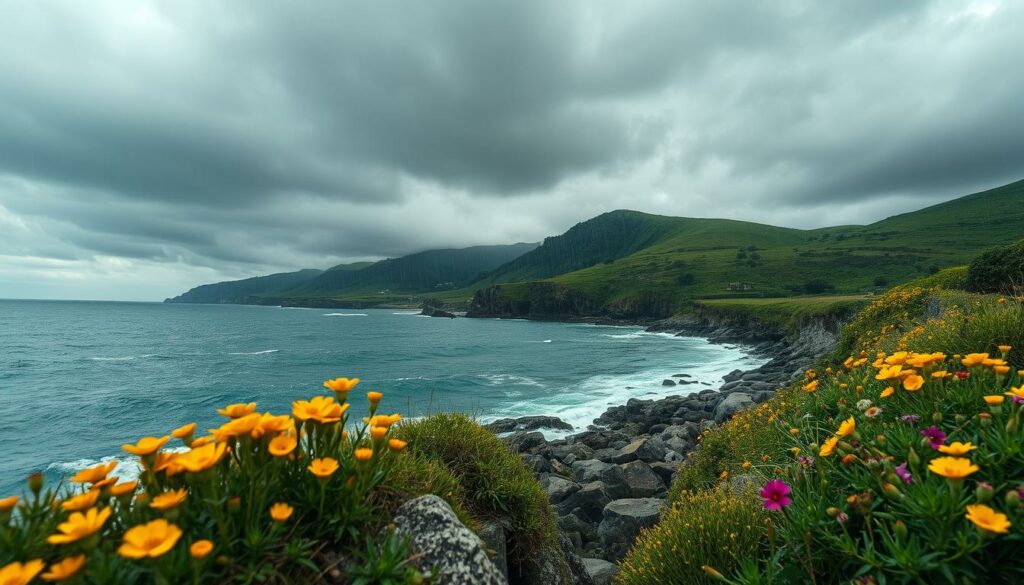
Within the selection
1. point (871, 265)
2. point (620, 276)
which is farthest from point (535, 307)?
point (871, 265)

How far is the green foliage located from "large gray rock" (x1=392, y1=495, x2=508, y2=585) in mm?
2003

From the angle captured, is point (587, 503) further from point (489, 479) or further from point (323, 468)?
point (323, 468)

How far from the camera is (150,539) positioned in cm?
207

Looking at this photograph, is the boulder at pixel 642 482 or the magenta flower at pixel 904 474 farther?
the boulder at pixel 642 482

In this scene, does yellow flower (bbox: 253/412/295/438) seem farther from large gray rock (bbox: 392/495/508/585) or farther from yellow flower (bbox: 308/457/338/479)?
large gray rock (bbox: 392/495/508/585)

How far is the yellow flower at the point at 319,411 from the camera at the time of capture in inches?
111

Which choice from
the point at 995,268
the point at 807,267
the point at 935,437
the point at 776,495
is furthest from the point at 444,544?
the point at 807,267

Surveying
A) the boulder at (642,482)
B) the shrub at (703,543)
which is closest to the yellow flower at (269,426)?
the shrub at (703,543)

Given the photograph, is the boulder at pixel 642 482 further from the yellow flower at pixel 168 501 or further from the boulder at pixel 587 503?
the yellow flower at pixel 168 501

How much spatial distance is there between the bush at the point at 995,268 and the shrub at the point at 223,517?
2740 cm

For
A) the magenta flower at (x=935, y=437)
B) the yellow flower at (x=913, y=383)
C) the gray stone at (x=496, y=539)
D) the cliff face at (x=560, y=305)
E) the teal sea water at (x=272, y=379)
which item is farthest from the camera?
the cliff face at (x=560, y=305)

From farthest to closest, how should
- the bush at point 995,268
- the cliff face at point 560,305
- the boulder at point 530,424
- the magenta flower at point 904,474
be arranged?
the cliff face at point 560,305 < the boulder at point 530,424 < the bush at point 995,268 < the magenta flower at point 904,474

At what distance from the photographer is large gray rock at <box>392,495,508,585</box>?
3.10 meters

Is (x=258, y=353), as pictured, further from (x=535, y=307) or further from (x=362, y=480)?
(x=535, y=307)
